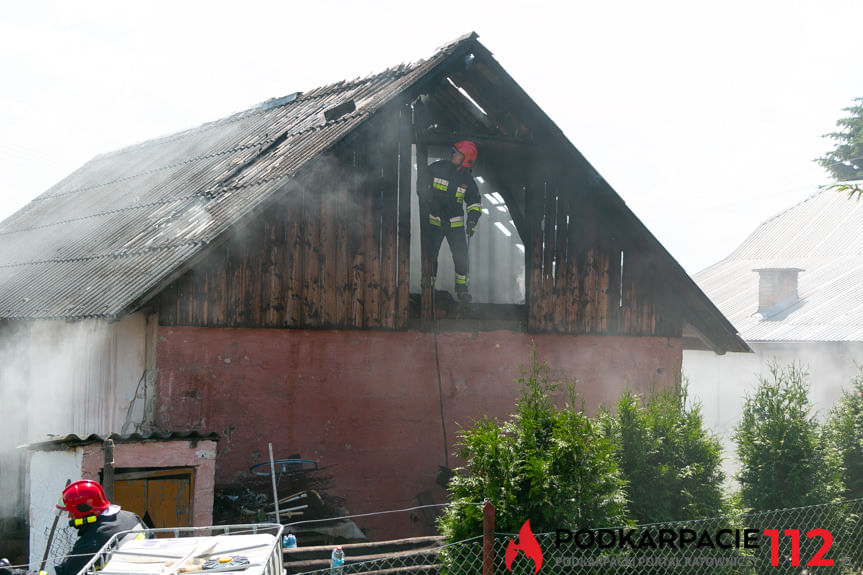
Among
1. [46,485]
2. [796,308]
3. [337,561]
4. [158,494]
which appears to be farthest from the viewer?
[796,308]

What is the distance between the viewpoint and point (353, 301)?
1072 centimetres

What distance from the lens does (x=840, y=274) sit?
93.7ft

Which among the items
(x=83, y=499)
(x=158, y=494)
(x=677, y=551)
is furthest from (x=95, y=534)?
(x=677, y=551)

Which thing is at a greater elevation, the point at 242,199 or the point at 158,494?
the point at 242,199

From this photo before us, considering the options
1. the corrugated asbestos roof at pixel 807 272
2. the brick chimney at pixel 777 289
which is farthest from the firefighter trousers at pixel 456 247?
the brick chimney at pixel 777 289

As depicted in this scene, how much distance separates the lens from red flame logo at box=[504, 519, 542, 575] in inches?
269

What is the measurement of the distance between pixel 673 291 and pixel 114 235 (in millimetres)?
8456

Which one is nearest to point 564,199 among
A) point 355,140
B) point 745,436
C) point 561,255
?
point 561,255

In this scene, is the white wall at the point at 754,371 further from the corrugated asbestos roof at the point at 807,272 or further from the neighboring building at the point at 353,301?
the neighboring building at the point at 353,301

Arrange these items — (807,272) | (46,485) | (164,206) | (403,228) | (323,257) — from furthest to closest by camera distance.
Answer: (807,272) < (164,206) < (403,228) < (323,257) < (46,485)

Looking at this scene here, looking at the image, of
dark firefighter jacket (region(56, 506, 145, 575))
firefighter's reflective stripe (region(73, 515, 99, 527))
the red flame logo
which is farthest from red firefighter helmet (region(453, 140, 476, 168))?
firefighter's reflective stripe (region(73, 515, 99, 527))

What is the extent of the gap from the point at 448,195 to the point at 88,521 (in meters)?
6.51

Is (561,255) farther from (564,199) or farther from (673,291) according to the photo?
(673,291)

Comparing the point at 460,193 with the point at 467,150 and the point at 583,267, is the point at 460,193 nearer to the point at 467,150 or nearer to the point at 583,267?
the point at 467,150
